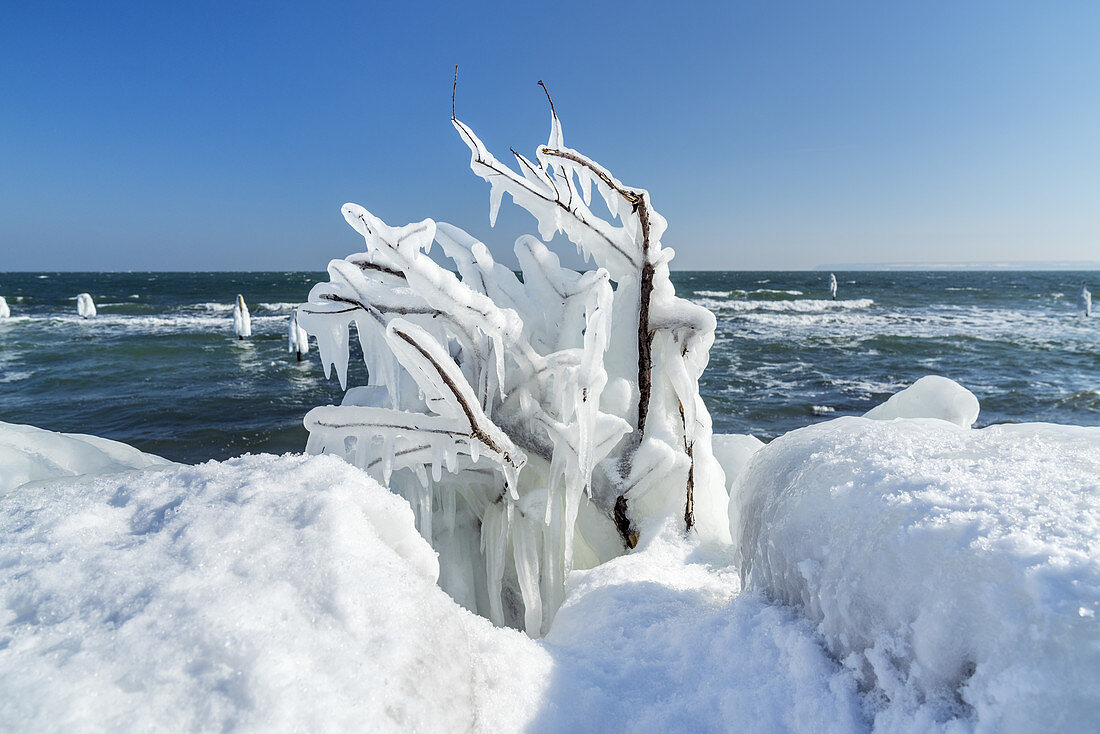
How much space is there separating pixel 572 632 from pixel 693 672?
1.40 ft

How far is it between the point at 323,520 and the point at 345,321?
1.30 m

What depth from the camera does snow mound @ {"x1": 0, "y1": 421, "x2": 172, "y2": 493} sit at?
2.16m

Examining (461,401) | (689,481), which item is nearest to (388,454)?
(461,401)

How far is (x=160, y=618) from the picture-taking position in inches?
39.4

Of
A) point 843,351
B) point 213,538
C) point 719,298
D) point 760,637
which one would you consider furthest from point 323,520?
point 719,298

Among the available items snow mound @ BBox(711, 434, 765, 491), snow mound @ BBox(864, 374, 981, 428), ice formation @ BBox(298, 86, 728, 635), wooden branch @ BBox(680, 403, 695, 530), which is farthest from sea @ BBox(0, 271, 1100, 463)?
ice formation @ BBox(298, 86, 728, 635)

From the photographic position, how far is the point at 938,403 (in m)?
3.52

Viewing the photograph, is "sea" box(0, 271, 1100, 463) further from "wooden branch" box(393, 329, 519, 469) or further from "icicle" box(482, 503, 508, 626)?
"wooden branch" box(393, 329, 519, 469)

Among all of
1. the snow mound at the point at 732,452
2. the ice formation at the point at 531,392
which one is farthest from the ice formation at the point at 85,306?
the snow mound at the point at 732,452

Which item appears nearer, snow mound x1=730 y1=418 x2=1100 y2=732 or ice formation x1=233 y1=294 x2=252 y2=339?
snow mound x1=730 y1=418 x2=1100 y2=732

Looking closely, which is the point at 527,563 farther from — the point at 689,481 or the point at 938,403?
the point at 938,403

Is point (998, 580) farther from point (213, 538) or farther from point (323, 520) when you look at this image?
point (213, 538)

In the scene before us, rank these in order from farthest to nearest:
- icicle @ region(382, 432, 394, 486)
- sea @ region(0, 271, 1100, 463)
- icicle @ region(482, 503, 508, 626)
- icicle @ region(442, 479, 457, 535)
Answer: sea @ region(0, 271, 1100, 463) < icicle @ region(442, 479, 457, 535) < icicle @ region(482, 503, 508, 626) < icicle @ region(382, 432, 394, 486)

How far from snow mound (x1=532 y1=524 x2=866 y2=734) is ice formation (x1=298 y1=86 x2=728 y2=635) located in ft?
2.52
